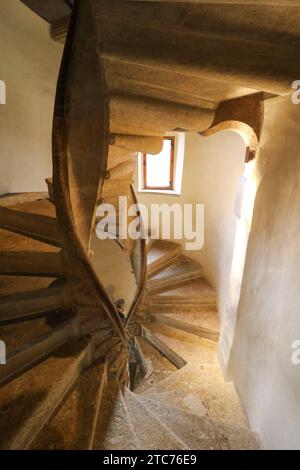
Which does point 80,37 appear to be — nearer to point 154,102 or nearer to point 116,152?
point 154,102

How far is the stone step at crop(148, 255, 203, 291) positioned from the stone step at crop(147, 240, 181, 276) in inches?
3.6

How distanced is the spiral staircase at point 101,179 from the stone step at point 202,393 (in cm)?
2

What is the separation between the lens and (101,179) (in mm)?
1983

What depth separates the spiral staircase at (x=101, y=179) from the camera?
3.66 feet

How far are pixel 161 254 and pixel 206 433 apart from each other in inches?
114

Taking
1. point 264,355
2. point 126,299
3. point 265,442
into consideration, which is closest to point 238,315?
point 264,355

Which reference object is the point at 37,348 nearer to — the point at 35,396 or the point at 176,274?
the point at 35,396

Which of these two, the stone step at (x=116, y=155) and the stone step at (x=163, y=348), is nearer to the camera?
the stone step at (x=116, y=155)

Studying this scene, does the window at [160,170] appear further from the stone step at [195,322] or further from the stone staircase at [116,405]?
the stone staircase at [116,405]

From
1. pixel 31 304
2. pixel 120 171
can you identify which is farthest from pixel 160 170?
pixel 31 304

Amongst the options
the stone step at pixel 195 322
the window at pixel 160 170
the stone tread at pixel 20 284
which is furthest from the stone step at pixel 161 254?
the stone tread at pixel 20 284

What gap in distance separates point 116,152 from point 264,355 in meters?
2.05

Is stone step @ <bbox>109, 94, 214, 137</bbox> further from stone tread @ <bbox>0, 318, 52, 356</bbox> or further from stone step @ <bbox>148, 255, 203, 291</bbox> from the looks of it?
stone step @ <bbox>148, 255, 203, 291</bbox>

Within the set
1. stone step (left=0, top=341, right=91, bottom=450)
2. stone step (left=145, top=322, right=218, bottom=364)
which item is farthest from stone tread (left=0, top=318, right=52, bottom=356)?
stone step (left=145, top=322, right=218, bottom=364)
